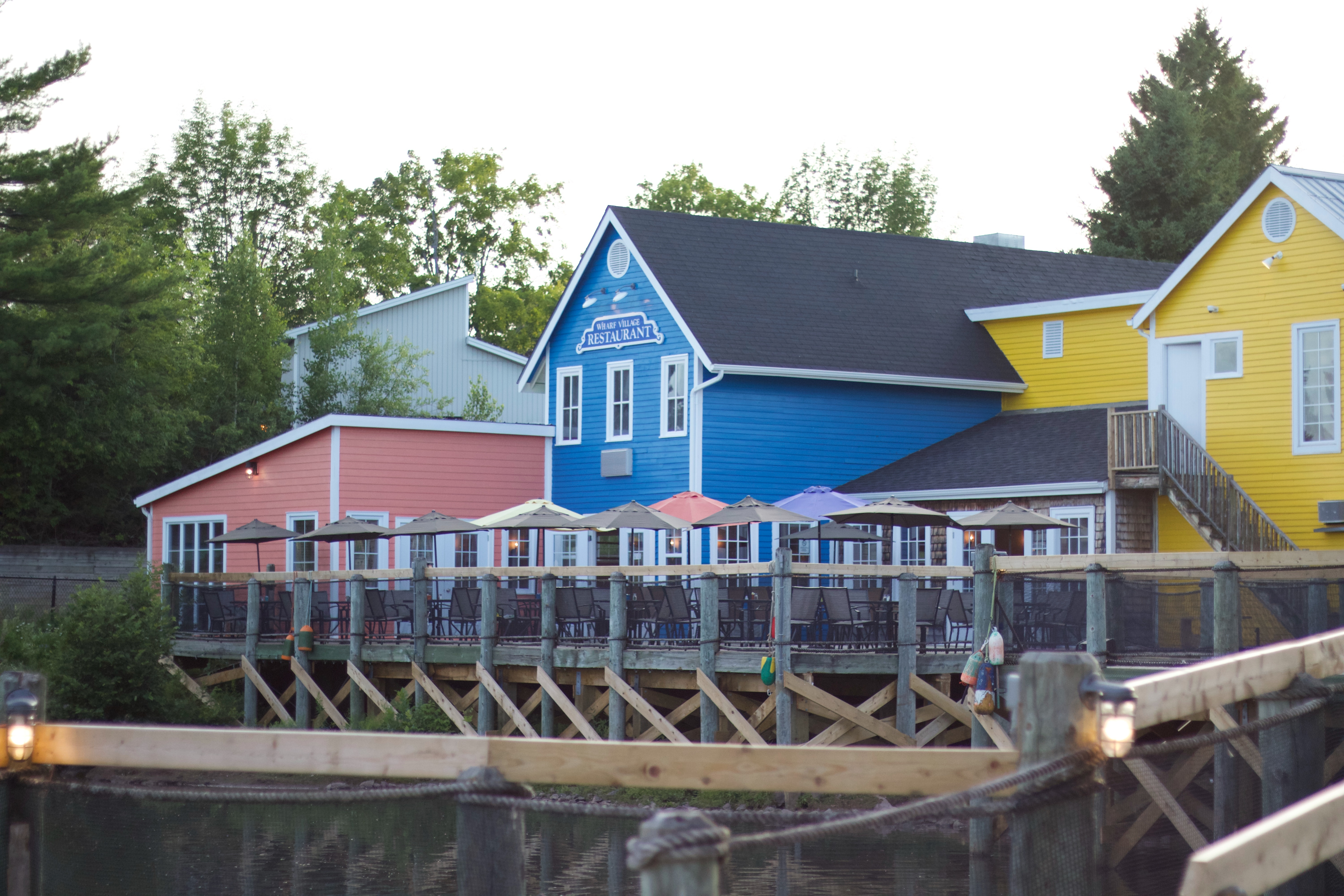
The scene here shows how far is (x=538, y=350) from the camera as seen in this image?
105 ft

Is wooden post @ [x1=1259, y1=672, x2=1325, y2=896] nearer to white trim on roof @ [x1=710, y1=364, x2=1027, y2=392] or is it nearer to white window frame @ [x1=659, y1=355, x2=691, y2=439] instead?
white trim on roof @ [x1=710, y1=364, x2=1027, y2=392]

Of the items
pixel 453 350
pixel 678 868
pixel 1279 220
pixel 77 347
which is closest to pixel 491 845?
pixel 678 868

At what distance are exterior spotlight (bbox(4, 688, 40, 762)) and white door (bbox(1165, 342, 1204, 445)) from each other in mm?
21306

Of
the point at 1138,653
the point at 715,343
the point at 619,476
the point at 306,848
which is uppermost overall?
the point at 715,343

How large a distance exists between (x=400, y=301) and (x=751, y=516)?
27.4 m

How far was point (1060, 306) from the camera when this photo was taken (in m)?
30.5

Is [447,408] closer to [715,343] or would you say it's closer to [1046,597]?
[715,343]

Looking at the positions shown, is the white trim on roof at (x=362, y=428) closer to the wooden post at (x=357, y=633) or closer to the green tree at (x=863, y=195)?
the wooden post at (x=357, y=633)

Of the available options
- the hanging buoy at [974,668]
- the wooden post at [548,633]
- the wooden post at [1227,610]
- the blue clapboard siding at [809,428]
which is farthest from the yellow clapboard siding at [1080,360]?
the wooden post at [1227,610]

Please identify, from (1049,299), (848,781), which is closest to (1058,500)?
(1049,299)

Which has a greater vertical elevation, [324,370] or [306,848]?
[324,370]

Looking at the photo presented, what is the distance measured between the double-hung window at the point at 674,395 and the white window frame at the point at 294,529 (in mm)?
6448

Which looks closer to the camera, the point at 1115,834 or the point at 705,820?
the point at 705,820

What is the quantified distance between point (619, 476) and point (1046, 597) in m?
14.3
